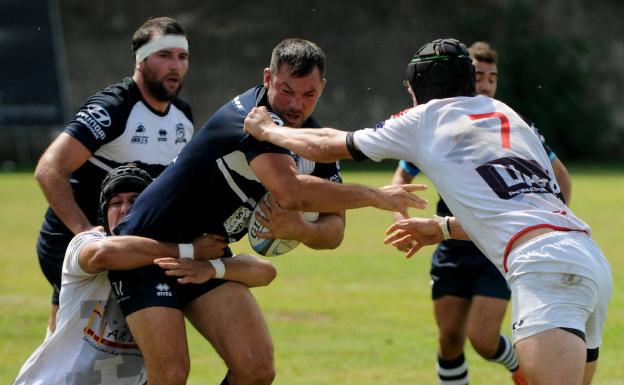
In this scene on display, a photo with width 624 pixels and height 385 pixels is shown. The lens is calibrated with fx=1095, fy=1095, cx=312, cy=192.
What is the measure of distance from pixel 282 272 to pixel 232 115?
8349mm

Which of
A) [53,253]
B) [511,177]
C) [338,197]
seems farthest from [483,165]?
[53,253]

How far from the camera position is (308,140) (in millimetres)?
5242

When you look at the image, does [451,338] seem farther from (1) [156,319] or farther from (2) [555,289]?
(2) [555,289]

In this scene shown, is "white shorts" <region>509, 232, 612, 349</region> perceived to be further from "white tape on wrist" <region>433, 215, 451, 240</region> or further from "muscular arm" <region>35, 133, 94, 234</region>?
"muscular arm" <region>35, 133, 94, 234</region>

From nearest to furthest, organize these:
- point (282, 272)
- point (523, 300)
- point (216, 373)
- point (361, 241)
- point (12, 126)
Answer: point (523, 300) < point (216, 373) < point (282, 272) < point (361, 241) < point (12, 126)

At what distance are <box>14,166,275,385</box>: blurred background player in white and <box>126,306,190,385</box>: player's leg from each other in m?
0.24

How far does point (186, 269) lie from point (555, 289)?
185 cm

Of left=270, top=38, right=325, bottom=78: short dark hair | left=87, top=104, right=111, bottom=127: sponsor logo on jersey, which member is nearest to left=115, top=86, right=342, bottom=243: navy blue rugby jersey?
left=270, top=38, right=325, bottom=78: short dark hair

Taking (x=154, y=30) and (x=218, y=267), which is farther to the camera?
(x=154, y=30)

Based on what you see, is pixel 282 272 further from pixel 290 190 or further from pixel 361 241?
pixel 290 190

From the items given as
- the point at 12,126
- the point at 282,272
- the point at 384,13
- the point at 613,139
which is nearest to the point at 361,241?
the point at 282,272

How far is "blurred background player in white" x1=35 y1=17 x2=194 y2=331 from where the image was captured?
6.78 meters

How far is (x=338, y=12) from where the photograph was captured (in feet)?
111

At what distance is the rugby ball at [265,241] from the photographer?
223 inches
